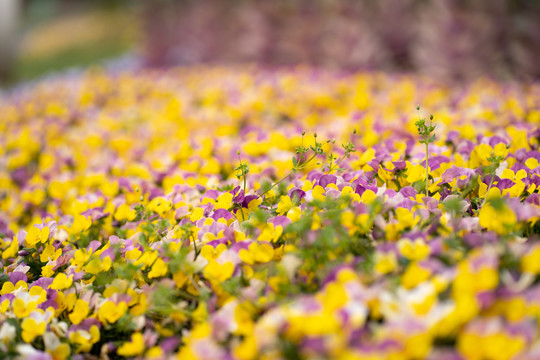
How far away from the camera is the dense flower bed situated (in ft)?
2.46

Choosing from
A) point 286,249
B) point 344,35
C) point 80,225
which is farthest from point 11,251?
point 344,35

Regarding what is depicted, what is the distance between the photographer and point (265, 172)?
1704mm

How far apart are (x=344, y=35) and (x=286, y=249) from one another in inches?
154

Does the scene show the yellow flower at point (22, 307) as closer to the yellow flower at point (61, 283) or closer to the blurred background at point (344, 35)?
the yellow flower at point (61, 283)

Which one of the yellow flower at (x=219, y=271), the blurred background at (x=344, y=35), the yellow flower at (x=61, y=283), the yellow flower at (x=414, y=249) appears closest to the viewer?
the yellow flower at (x=414, y=249)

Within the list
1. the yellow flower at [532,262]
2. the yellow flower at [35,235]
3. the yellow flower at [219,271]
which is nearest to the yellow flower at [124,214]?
the yellow flower at [35,235]

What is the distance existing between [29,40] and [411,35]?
16062 mm

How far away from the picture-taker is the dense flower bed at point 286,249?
0.75 meters

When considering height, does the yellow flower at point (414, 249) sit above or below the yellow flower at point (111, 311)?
above

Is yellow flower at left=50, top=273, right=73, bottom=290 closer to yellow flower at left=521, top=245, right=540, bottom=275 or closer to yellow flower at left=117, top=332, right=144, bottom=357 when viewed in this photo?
yellow flower at left=117, top=332, right=144, bottom=357

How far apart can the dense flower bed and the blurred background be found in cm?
166

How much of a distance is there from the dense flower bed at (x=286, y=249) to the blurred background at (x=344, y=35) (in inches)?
65.2

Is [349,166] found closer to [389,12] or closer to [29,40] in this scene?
[389,12]

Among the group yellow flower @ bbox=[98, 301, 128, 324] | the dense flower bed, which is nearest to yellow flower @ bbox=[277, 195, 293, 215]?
the dense flower bed
